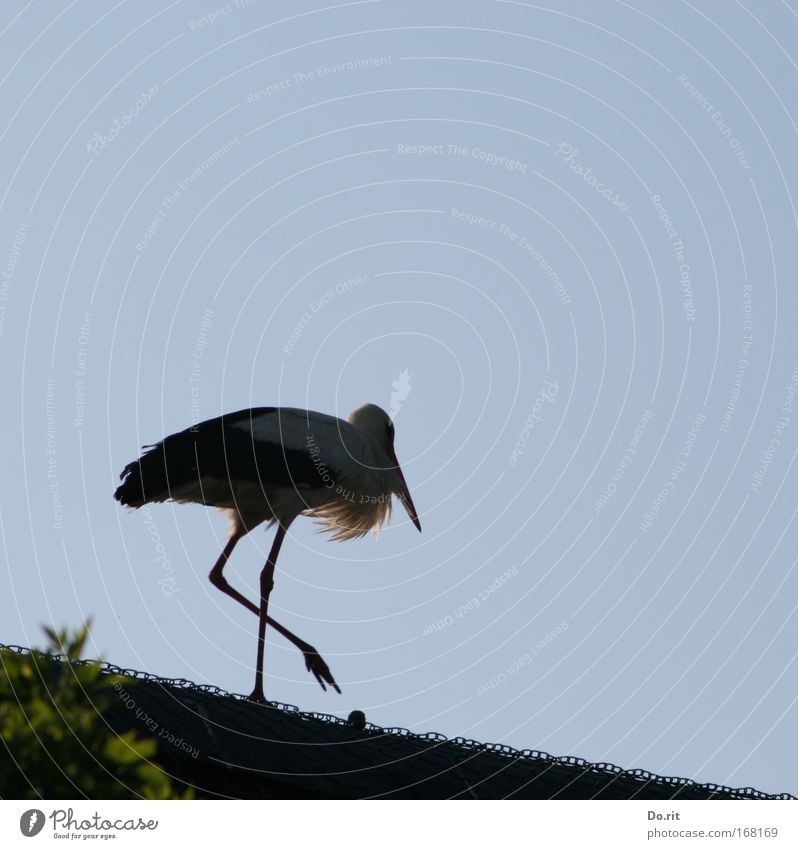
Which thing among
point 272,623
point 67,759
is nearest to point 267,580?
point 272,623

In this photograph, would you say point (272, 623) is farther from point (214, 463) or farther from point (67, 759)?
point (67, 759)

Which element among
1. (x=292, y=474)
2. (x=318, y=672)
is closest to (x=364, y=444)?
(x=292, y=474)

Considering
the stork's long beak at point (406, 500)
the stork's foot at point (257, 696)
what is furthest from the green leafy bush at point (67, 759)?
the stork's long beak at point (406, 500)

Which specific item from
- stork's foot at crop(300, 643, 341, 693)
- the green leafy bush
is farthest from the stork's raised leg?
the green leafy bush

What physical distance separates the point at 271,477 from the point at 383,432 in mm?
1742

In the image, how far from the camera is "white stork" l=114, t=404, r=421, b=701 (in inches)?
623

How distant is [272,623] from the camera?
16.4 metres

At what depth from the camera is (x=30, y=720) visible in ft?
27.7

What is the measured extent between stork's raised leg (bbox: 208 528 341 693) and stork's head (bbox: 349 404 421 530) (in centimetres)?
186

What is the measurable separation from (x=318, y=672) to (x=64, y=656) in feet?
22.8

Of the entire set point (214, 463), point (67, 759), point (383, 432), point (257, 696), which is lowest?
point (67, 759)

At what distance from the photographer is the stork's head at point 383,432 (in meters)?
17.6

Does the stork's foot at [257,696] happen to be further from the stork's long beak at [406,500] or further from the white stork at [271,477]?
the stork's long beak at [406,500]
